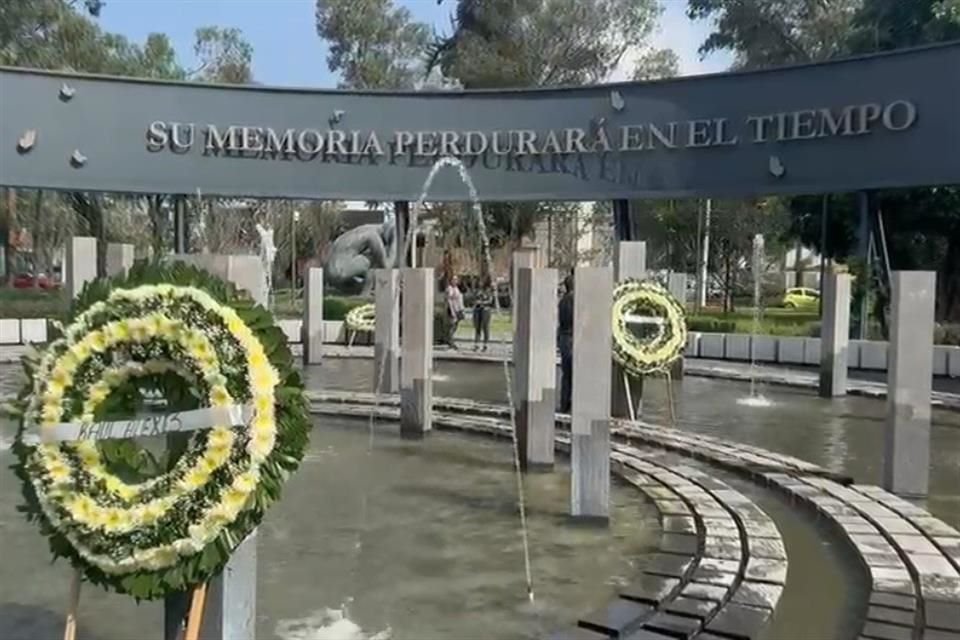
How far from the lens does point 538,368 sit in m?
8.23

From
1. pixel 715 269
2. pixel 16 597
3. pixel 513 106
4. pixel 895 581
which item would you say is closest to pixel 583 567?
pixel 895 581

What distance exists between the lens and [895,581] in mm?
5133

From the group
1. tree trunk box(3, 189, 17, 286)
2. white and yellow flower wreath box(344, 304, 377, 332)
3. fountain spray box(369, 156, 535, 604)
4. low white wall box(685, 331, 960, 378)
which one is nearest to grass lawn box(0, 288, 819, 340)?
fountain spray box(369, 156, 535, 604)

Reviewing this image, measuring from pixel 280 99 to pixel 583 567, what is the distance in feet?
49.3

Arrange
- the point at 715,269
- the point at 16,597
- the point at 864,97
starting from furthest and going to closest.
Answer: the point at 715,269, the point at 864,97, the point at 16,597

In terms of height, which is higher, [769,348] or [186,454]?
[186,454]

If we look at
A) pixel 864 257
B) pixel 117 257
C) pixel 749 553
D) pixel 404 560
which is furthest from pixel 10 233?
pixel 749 553

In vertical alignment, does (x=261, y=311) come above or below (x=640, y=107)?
below

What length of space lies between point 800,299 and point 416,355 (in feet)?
113

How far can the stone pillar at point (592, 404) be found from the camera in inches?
253

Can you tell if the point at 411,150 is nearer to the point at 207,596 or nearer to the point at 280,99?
the point at 280,99

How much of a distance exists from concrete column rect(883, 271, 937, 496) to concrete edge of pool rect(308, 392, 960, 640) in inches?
13.6

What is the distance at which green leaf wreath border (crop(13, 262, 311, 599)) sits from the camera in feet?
11.3

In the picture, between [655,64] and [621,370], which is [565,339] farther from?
[655,64]
